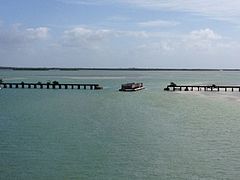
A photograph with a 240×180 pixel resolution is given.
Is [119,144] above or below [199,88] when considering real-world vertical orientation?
below

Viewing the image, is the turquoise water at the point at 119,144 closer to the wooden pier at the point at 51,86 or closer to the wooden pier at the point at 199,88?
the wooden pier at the point at 199,88

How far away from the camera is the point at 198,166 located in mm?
30047

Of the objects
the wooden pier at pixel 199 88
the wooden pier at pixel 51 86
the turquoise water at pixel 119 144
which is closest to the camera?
the turquoise water at pixel 119 144

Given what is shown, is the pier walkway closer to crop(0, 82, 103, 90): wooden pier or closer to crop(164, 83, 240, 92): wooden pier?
crop(0, 82, 103, 90): wooden pier

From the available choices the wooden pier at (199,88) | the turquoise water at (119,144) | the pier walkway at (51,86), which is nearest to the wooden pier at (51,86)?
the pier walkway at (51,86)

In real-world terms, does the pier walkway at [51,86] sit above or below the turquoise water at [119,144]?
above

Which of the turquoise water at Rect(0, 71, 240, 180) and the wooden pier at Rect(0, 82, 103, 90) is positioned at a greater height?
the wooden pier at Rect(0, 82, 103, 90)

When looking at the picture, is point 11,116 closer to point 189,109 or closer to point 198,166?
point 189,109

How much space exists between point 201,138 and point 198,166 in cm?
1004

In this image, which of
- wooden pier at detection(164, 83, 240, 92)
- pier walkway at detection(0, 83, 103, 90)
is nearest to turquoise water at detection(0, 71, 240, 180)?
wooden pier at detection(164, 83, 240, 92)

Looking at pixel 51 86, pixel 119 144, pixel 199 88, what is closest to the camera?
pixel 119 144

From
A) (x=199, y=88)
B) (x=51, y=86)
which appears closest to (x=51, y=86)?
(x=51, y=86)

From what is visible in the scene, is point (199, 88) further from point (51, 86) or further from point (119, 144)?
point (119, 144)

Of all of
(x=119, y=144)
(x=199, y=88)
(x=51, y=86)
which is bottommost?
(x=119, y=144)
